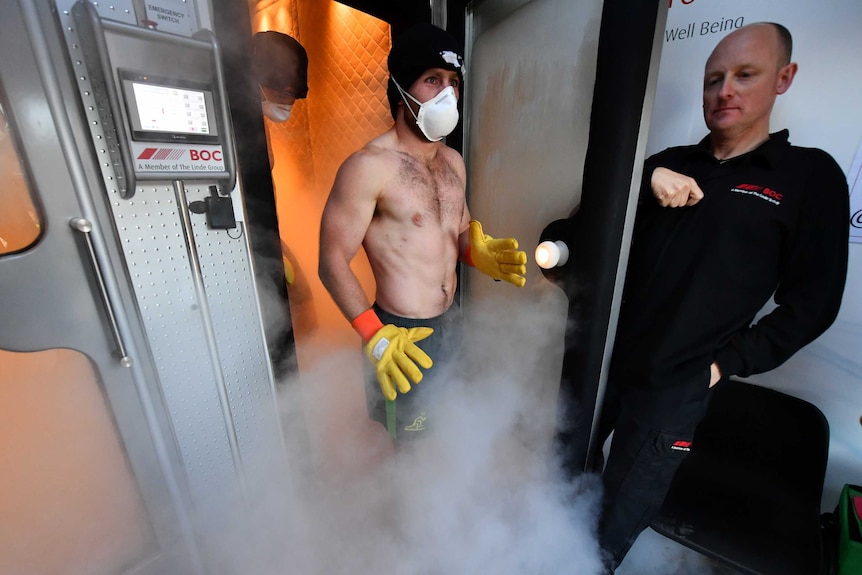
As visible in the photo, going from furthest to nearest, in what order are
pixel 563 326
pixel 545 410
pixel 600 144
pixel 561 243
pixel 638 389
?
1. pixel 545 410
2. pixel 563 326
3. pixel 638 389
4. pixel 561 243
5. pixel 600 144

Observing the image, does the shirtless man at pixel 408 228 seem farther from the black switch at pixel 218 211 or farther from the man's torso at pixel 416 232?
the black switch at pixel 218 211

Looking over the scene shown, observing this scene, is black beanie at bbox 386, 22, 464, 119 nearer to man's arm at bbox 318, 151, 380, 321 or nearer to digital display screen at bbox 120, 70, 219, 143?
man's arm at bbox 318, 151, 380, 321

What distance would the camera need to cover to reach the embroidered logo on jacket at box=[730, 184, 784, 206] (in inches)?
40.1

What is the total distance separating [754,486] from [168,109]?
2.29 metres

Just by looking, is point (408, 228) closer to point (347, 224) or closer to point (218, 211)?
point (347, 224)

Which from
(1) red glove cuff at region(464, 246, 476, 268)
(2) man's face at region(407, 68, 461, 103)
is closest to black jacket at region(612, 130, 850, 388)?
(1) red glove cuff at region(464, 246, 476, 268)

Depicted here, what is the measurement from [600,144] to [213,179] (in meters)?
1.11

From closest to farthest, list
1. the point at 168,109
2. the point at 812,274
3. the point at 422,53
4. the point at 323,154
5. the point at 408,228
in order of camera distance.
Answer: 1. the point at 168,109
2. the point at 812,274
3. the point at 422,53
4. the point at 408,228
5. the point at 323,154

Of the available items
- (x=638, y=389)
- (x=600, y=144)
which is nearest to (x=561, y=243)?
(x=600, y=144)

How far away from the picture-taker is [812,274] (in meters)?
1.01

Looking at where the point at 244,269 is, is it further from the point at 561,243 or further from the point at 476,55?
the point at 476,55

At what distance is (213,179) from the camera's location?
101 centimetres

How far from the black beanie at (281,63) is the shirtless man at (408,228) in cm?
40

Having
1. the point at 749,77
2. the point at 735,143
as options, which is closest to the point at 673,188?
the point at 735,143
